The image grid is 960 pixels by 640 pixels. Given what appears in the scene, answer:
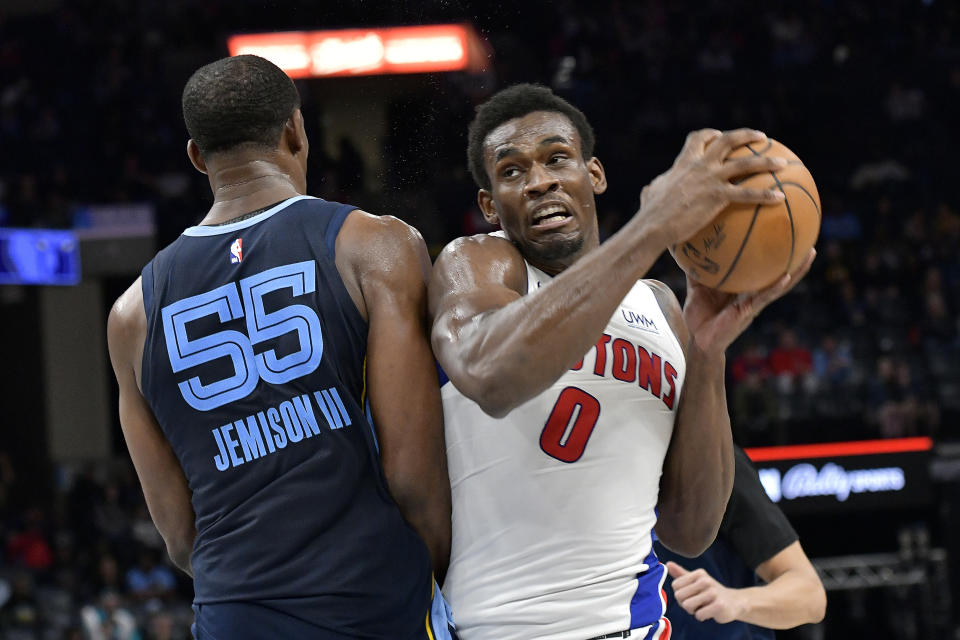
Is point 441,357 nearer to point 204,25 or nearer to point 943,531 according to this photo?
point 943,531

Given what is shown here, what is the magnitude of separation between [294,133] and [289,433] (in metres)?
0.73

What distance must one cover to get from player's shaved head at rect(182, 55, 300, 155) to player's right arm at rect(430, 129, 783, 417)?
2.28ft

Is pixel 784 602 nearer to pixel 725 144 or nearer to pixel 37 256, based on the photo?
pixel 725 144

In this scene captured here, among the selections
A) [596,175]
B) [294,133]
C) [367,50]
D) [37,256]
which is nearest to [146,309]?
[294,133]

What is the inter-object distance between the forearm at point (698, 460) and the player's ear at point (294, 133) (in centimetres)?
105

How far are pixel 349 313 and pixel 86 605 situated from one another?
32.0ft

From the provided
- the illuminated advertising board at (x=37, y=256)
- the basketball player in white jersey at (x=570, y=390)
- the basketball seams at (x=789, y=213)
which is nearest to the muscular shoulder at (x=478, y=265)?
the basketball player in white jersey at (x=570, y=390)

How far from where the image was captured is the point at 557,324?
6.88 ft

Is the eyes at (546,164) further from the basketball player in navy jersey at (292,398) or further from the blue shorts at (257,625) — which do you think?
the blue shorts at (257,625)

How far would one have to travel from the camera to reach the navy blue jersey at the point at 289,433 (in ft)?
7.70

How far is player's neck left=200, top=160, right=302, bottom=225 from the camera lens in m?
2.53

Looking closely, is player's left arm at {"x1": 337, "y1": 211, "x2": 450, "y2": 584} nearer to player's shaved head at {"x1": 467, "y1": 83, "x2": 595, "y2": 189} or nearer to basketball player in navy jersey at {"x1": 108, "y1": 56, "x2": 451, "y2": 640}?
basketball player in navy jersey at {"x1": 108, "y1": 56, "x2": 451, "y2": 640}

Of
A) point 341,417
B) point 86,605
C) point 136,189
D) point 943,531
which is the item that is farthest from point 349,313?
point 136,189

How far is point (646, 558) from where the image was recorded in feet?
8.99
